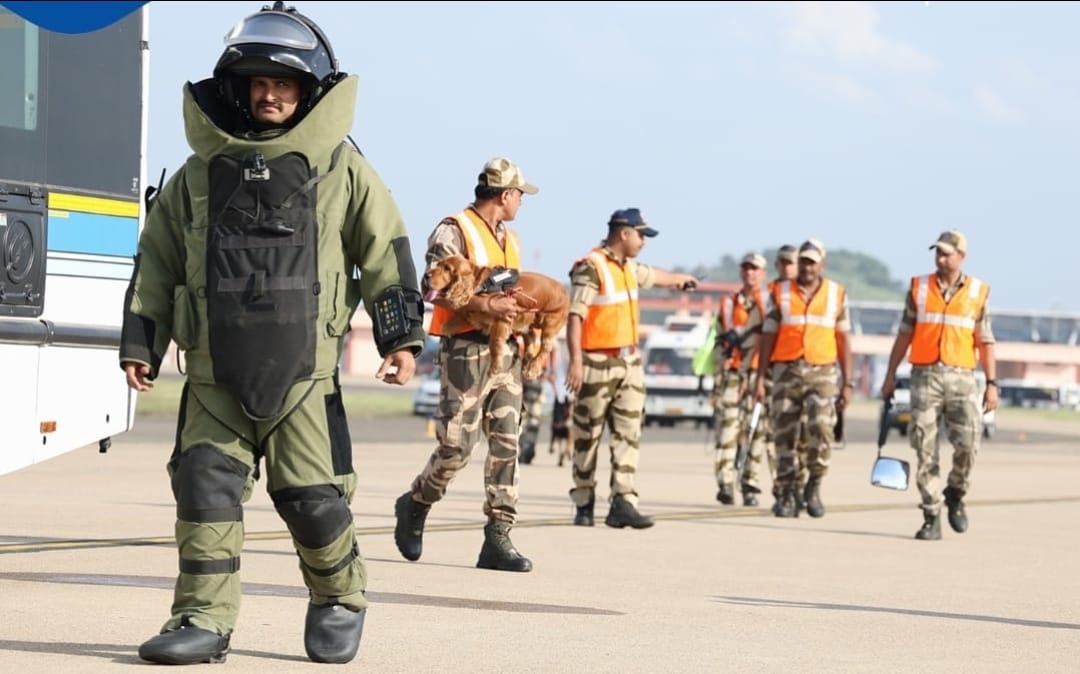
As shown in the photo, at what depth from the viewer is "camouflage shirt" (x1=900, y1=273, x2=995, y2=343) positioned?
1556 cm

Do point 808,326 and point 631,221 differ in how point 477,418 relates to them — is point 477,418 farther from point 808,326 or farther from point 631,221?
point 808,326

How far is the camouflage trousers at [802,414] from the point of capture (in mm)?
16906

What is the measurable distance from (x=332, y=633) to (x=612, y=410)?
7.22m

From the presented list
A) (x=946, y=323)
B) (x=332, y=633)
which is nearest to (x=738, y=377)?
(x=946, y=323)

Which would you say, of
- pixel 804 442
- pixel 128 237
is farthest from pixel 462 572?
pixel 804 442

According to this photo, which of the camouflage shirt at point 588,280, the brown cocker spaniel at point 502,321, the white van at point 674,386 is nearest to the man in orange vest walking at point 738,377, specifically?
the camouflage shirt at point 588,280

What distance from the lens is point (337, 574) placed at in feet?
25.6

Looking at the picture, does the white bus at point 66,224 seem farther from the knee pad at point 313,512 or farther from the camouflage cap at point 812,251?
the camouflage cap at point 812,251

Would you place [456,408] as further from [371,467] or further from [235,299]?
[371,467]

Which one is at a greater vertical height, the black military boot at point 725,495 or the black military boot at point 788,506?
the black military boot at point 788,506

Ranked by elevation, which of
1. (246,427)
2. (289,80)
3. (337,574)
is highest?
(289,80)

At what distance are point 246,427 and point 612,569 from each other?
453cm

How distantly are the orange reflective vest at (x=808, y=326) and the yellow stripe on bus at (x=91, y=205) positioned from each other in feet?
24.3

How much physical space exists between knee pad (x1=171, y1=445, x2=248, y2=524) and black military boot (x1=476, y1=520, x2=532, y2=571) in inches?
161
